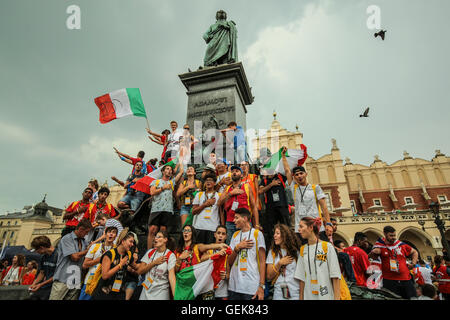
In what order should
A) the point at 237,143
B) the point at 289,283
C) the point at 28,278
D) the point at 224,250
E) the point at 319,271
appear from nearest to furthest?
the point at 319,271 < the point at 289,283 < the point at 224,250 < the point at 237,143 < the point at 28,278

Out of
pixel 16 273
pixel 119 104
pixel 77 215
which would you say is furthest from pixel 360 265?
pixel 16 273

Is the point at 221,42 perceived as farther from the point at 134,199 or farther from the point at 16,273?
the point at 16,273

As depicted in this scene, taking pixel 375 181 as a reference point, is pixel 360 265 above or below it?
below

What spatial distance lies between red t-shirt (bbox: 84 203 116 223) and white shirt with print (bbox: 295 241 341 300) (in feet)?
13.3

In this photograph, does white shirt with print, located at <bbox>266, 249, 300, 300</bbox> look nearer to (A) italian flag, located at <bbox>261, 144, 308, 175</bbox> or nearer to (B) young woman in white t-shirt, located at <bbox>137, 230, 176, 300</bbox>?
(B) young woman in white t-shirt, located at <bbox>137, 230, 176, 300</bbox>

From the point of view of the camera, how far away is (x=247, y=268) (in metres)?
2.87

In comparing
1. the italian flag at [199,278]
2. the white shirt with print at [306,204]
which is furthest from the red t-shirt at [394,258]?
the italian flag at [199,278]

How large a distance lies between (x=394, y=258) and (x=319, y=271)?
273 centimetres

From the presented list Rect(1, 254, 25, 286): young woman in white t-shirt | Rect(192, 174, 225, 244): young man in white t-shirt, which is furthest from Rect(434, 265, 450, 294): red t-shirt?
Rect(1, 254, 25, 286): young woman in white t-shirt

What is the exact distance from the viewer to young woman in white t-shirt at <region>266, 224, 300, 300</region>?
2668 mm

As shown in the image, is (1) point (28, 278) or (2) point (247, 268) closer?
(2) point (247, 268)
